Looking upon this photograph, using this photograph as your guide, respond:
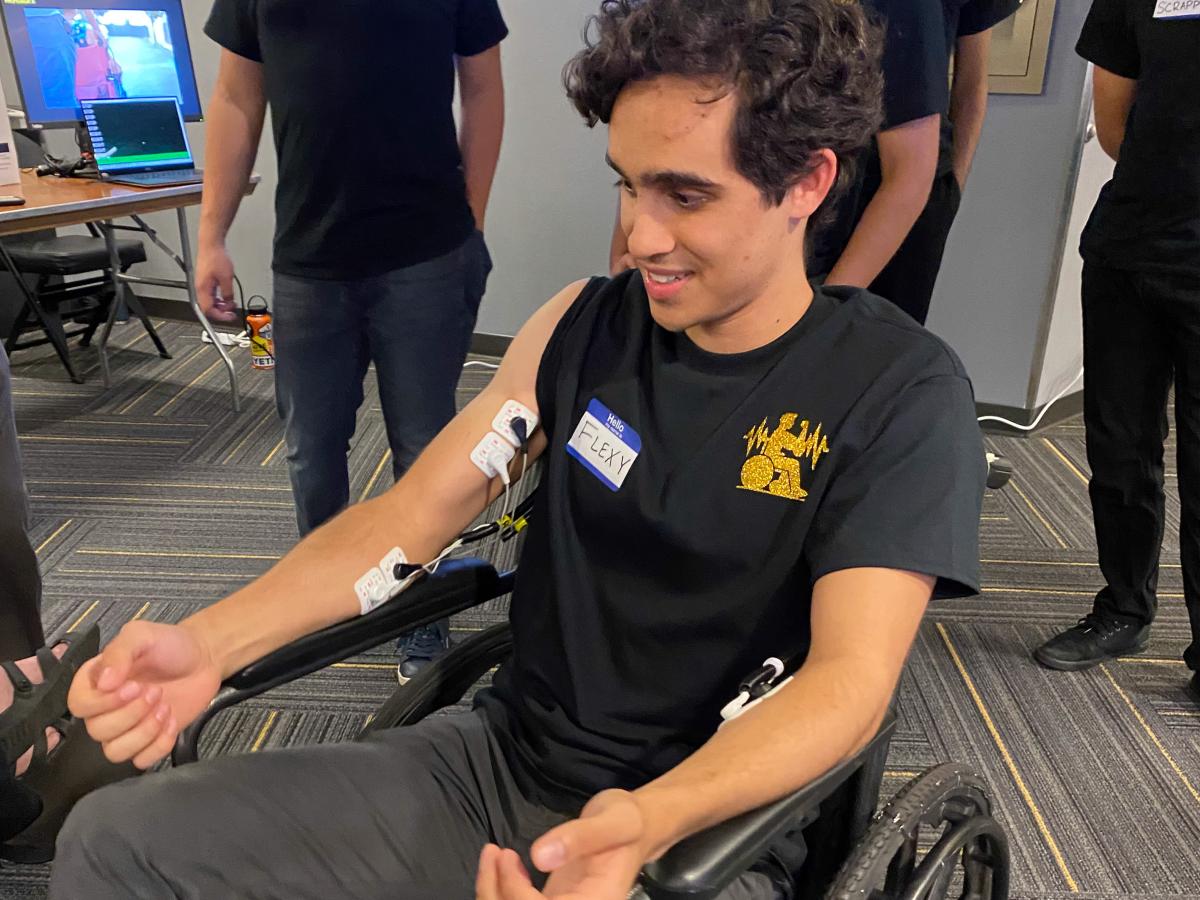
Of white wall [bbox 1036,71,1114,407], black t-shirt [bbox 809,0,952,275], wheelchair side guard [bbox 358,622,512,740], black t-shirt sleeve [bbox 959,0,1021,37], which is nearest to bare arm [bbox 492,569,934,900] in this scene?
wheelchair side guard [bbox 358,622,512,740]

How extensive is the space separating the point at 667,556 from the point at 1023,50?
7.77ft

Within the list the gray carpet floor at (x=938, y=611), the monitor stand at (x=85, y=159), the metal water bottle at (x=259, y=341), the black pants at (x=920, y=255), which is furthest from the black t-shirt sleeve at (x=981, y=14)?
the metal water bottle at (x=259, y=341)

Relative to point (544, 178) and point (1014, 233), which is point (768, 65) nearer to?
point (1014, 233)

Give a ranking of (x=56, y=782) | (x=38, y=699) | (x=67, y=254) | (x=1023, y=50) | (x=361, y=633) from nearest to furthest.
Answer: (x=361, y=633) → (x=38, y=699) → (x=56, y=782) → (x=1023, y=50) → (x=67, y=254)

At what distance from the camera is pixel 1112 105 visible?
5.84ft

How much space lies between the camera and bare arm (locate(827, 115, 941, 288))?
4.75 feet

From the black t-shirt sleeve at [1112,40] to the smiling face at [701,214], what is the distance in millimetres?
1136

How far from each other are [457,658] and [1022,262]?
242 centimetres

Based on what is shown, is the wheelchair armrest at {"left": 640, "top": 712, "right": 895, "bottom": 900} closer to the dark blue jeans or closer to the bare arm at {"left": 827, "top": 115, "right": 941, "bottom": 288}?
the bare arm at {"left": 827, "top": 115, "right": 941, "bottom": 288}

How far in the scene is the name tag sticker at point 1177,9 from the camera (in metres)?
1.52

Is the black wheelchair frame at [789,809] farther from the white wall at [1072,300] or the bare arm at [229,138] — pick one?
the white wall at [1072,300]

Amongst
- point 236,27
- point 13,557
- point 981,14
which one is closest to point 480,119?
point 236,27

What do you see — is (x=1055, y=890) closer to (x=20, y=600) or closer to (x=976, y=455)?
(x=976, y=455)

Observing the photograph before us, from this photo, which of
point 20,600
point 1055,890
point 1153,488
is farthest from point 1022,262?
point 20,600
